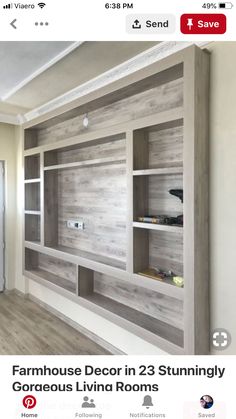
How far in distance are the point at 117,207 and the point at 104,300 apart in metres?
0.80

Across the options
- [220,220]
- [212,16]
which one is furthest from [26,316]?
[212,16]

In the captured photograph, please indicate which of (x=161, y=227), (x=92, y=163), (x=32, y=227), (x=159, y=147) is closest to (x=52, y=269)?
(x=32, y=227)

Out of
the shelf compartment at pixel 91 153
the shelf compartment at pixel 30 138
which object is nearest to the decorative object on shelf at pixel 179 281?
the shelf compartment at pixel 91 153

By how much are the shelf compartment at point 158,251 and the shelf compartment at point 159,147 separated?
48 cm

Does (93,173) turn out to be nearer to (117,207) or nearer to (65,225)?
(117,207)

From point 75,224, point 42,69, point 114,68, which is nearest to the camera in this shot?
point 114,68

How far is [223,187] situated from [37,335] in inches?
86.2

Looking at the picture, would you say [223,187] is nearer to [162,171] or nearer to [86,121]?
[162,171]

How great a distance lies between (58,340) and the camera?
245 cm

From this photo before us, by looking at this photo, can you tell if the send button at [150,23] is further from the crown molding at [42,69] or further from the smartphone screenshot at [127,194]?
the crown molding at [42,69]

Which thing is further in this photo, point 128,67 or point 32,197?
point 32,197

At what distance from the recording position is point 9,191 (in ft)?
11.9

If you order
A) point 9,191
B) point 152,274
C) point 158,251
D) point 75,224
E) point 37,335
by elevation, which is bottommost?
point 37,335

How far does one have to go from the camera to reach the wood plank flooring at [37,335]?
228 cm
